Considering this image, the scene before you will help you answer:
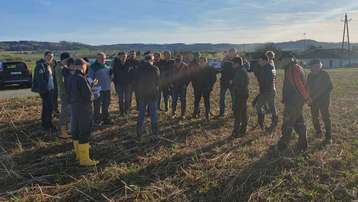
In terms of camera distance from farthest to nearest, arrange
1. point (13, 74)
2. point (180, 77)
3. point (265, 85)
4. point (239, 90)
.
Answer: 1. point (13, 74)
2. point (180, 77)
3. point (265, 85)
4. point (239, 90)

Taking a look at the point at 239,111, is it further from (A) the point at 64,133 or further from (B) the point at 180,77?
(A) the point at 64,133

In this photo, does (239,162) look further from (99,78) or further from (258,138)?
(99,78)

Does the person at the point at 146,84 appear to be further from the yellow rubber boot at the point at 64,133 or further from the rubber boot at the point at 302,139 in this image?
the rubber boot at the point at 302,139

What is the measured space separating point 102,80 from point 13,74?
14.1 metres

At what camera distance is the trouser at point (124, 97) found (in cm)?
1192

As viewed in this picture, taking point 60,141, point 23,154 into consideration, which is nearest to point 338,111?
point 60,141

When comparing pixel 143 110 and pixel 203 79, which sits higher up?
pixel 203 79

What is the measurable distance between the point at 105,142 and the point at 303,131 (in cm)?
415

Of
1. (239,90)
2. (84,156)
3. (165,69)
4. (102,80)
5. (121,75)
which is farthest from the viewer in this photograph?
(165,69)

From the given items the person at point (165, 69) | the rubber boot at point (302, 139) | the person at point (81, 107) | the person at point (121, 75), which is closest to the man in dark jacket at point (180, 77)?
the person at point (165, 69)

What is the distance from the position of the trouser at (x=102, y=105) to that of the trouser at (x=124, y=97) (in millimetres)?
947

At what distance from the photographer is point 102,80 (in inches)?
413

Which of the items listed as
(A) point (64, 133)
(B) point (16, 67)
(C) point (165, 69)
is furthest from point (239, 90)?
(B) point (16, 67)

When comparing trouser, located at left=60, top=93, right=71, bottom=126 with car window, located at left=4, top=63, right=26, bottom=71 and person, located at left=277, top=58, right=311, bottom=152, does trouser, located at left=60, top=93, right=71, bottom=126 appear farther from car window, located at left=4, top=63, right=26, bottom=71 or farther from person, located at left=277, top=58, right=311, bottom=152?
car window, located at left=4, top=63, right=26, bottom=71
